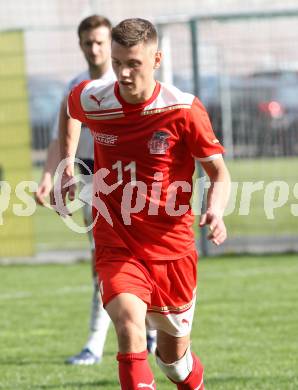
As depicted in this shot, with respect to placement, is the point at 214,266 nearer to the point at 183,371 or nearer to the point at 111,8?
the point at 183,371

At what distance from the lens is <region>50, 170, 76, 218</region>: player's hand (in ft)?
19.0

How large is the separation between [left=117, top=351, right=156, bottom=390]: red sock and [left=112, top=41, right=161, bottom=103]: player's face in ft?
4.21

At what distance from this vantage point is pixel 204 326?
9047 mm

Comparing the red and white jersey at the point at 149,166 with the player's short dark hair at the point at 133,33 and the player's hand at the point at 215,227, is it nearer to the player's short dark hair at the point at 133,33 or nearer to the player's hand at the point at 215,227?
the player's short dark hair at the point at 133,33

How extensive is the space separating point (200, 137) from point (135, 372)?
1.18 meters

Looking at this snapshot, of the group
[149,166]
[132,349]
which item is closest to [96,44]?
[149,166]

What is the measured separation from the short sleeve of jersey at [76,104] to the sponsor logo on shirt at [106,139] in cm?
20

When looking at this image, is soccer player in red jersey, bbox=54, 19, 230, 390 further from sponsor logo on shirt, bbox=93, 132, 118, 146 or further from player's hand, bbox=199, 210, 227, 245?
player's hand, bbox=199, 210, 227, 245

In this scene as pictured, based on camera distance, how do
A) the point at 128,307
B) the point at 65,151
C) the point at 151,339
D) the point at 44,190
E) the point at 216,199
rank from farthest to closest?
1. the point at 151,339
2. the point at 44,190
3. the point at 65,151
4. the point at 216,199
5. the point at 128,307

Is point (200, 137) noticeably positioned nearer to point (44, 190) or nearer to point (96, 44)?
point (44, 190)

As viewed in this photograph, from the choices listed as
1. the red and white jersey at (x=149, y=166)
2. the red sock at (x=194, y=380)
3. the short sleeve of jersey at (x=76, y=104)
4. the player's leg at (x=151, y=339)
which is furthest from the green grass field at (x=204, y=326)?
the short sleeve of jersey at (x=76, y=104)

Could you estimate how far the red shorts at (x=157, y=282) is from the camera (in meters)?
5.30

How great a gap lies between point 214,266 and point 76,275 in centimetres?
163

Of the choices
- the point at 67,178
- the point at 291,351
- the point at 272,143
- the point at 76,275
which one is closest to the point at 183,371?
the point at 67,178
